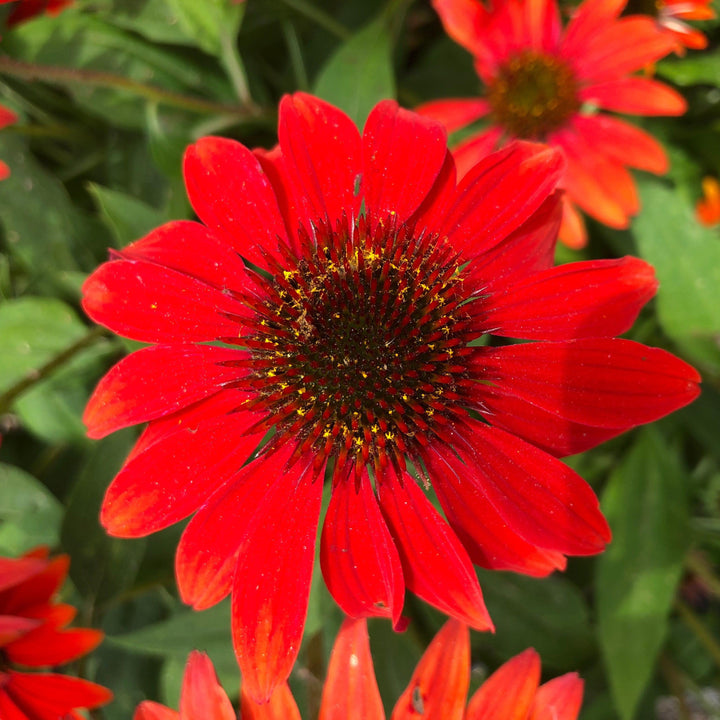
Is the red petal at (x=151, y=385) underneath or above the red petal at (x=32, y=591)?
above

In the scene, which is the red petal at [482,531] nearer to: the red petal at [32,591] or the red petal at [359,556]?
the red petal at [359,556]

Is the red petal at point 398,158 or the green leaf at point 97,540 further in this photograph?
the green leaf at point 97,540

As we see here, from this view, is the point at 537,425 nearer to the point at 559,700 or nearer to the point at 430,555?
the point at 430,555

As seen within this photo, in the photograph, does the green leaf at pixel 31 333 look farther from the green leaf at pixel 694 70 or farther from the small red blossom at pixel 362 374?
the green leaf at pixel 694 70

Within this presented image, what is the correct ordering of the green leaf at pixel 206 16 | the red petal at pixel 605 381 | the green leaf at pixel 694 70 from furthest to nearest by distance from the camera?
the green leaf at pixel 694 70 → the green leaf at pixel 206 16 → the red petal at pixel 605 381

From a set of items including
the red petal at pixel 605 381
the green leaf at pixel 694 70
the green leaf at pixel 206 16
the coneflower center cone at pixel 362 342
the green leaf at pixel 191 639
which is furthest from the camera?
the green leaf at pixel 694 70

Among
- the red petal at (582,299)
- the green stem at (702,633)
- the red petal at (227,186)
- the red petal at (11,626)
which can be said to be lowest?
the green stem at (702,633)

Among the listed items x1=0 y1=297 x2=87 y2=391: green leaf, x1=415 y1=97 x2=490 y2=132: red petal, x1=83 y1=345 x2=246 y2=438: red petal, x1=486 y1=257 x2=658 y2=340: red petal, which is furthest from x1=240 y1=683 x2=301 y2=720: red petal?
x1=415 y1=97 x2=490 y2=132: red petal

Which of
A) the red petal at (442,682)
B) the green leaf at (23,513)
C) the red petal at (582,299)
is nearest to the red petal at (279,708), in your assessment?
the red petal at (442,682)
